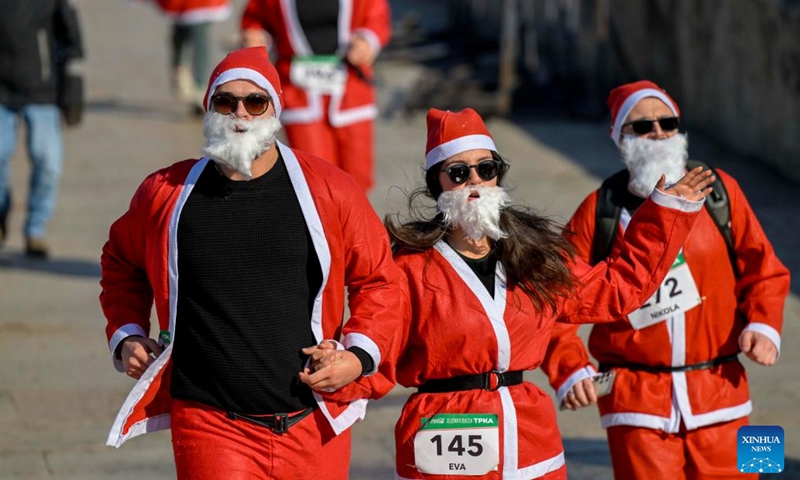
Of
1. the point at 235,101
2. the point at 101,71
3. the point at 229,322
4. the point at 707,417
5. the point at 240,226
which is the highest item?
the point at 235,101

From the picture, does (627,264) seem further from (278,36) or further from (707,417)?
(278,36)

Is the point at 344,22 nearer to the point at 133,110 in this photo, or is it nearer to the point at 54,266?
the point at 54,266

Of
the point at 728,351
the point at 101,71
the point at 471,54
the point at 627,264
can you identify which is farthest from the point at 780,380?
the point at 101,71

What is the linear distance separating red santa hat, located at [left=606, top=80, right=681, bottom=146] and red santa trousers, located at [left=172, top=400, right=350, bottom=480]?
1.59m

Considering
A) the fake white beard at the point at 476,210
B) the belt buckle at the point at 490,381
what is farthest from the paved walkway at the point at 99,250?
the belt buckle at the point at 490,381

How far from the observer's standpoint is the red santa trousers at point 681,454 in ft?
16.1

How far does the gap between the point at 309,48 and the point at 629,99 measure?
12.7 feet

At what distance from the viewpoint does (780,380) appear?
24.5ft

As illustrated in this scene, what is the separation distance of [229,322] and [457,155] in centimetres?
84

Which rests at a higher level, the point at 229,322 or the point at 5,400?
the point at 229,322

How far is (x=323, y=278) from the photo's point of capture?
167 inches

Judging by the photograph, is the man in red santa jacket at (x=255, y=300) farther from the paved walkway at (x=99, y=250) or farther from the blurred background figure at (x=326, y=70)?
the blurred background figure at (x=326, y=70)

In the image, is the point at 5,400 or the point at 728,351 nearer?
the point at 728,351

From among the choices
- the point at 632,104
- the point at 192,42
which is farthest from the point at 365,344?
the point at 192,42
